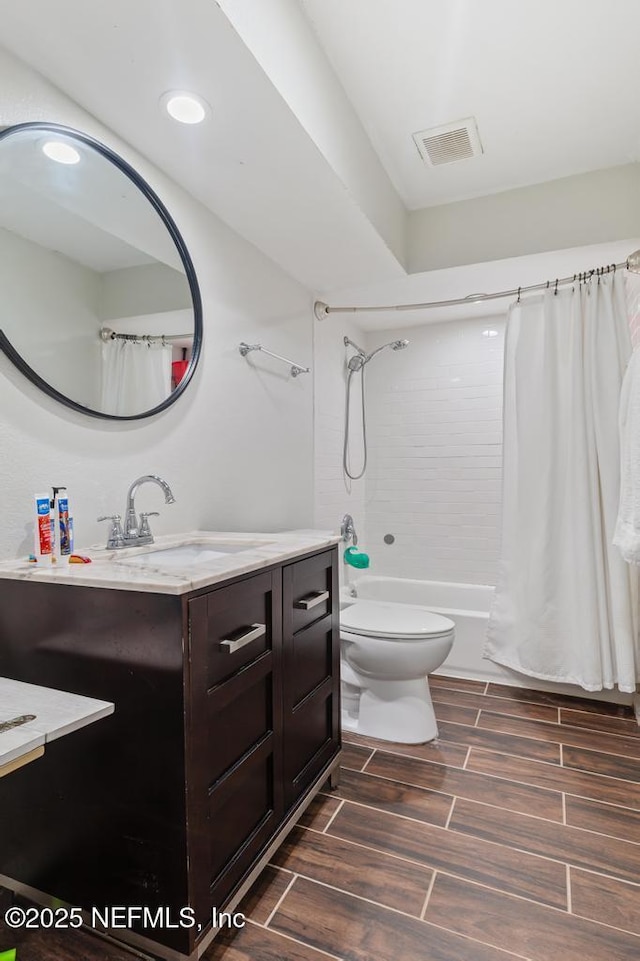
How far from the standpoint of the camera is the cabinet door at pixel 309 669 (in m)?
1.39

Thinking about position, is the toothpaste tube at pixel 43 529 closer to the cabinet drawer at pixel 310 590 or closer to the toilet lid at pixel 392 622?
the cabinet drawer at pixel 310 590

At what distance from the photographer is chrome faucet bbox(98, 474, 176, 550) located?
1.40 meters

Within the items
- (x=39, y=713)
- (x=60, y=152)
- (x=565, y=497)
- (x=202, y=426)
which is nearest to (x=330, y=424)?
(x=202, y=426)

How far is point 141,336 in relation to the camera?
5.08ft

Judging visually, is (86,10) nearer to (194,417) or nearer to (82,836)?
(194,417)

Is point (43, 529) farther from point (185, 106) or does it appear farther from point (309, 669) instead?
point (185, 106)

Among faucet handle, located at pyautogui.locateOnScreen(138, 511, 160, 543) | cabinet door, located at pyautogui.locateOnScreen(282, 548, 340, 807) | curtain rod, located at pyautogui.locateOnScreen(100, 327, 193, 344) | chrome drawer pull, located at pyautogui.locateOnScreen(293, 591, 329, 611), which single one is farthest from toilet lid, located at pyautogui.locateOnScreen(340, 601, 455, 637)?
curtain rod, located at pyautogui.locateOnScreen(100, 327, 193, 344)

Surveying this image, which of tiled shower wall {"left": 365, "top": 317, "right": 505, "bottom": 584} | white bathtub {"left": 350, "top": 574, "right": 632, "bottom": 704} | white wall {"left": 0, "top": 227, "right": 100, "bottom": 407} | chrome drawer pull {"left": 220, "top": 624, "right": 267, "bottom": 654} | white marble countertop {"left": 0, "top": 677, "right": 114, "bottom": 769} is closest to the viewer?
white marble countertop {"left": 0, "top": 677, "right": 114, "bottom": 769}

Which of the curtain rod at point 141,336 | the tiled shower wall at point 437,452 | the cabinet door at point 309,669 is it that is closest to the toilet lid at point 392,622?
the cabinet door at point 309,669

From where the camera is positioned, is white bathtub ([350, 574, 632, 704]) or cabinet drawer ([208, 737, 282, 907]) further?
white bathtub ([350, 574, 632, 704])

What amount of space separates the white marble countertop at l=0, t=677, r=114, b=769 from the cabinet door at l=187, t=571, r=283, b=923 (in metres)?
0.20

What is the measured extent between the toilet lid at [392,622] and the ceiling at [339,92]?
5.50 ft

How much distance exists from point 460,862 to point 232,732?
80cm

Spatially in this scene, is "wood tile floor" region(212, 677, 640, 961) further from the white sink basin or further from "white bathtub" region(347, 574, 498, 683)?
the white sink basin
